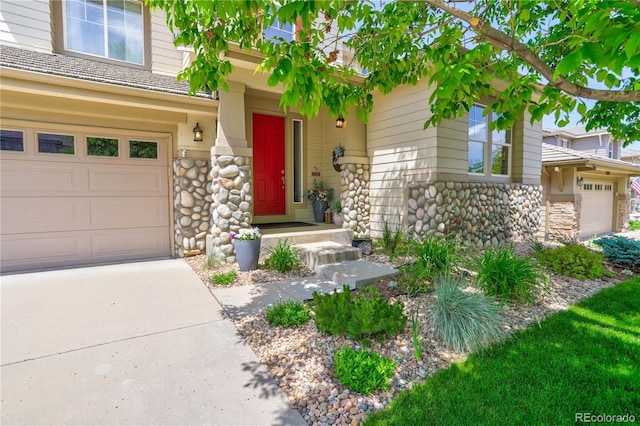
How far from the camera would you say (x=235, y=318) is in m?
3.45

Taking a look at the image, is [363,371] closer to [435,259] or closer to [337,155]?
[435,259]

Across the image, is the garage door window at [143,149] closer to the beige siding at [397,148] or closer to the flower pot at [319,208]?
the flower pot at [319,208]

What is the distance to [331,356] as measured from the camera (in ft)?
8.78

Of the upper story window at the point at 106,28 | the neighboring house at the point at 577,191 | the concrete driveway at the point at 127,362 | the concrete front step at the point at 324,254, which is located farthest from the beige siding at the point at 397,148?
the neighboring house at the point at 577,191

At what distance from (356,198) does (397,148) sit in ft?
4.76

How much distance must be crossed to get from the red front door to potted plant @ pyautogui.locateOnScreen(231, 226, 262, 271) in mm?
2219

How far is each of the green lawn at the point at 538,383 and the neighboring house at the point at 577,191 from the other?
24.5 feet

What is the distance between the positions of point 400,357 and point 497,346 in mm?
961

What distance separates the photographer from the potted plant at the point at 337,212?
7.40 m

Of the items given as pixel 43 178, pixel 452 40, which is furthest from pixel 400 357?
pixel 43 178

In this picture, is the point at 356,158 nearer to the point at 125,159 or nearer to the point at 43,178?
the point at 125,159

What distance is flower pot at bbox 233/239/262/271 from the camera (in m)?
5.14

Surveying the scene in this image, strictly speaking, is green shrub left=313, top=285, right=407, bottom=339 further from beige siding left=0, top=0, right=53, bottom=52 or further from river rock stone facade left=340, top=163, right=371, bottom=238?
beige siding left=0, top=0, right=53, bottom=52

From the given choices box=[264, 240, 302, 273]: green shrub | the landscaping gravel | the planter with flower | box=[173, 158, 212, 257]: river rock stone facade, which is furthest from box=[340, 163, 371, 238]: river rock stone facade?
the landscaping gravel
